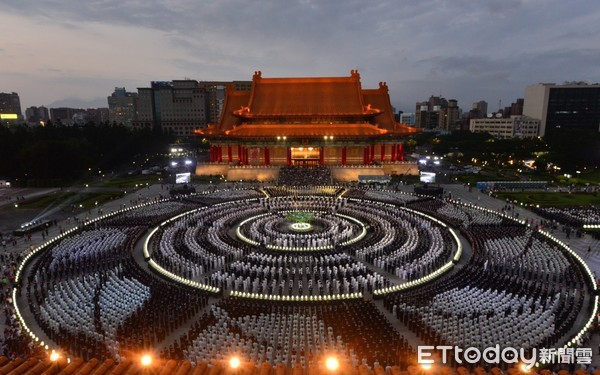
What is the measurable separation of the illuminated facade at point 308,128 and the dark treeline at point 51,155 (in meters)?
21.3

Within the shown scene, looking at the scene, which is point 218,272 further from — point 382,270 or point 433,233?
point 433,233

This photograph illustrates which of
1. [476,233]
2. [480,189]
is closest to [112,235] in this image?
[476,233]

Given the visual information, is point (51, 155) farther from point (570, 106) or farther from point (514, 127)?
point (570, 106)

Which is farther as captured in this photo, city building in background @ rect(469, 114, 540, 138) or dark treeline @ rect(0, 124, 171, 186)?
city building in background @ rect(469, 114, 540, 138)

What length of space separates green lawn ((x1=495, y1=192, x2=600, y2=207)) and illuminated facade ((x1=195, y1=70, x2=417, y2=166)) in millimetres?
22284

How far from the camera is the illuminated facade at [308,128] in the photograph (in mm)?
65938

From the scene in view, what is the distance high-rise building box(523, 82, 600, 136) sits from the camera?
131 metres

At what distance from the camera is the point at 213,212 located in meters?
42.3

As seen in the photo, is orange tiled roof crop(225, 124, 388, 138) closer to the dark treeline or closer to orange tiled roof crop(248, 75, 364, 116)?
orange tiled roof crop(248, 75, 364, 116)

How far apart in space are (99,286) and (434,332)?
2038 centimetres

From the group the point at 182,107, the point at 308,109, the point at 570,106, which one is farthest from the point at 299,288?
the point at 182,107

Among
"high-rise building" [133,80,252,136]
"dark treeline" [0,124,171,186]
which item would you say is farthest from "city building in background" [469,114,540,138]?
"dark treeline" [0,124,171,186]

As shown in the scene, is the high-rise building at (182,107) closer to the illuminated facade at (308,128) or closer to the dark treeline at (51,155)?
the dark treeline at (51,155)

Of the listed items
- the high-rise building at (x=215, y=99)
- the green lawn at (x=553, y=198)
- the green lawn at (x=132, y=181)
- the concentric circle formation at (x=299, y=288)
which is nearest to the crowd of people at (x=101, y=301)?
the concentric circle formation at (x=299, y=288)
